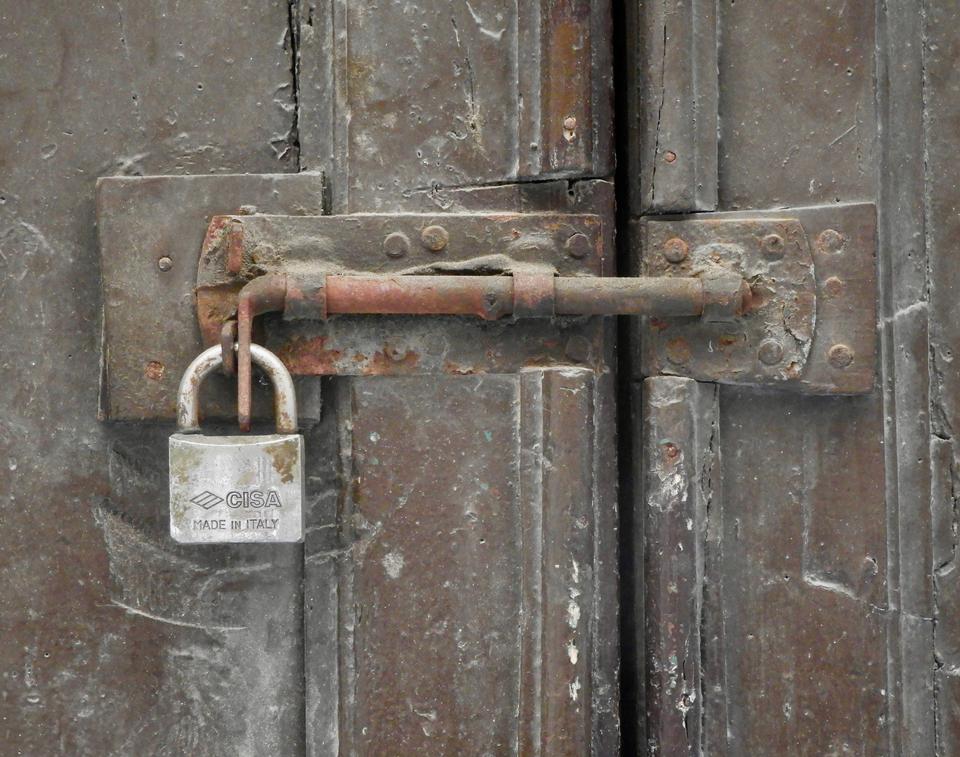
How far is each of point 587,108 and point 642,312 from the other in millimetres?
206

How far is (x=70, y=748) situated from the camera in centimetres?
86

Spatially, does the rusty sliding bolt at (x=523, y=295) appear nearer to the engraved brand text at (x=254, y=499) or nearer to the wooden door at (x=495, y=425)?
the wooden door at (x=495, y=425)

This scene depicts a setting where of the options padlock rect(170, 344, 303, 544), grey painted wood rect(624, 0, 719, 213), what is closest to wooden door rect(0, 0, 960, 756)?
grey painted wood rect(624, 0, 719, 213)

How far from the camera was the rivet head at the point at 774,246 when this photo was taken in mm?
804

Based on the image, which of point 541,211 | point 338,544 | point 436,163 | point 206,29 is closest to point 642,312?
point 541,211

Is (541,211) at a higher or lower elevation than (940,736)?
higher

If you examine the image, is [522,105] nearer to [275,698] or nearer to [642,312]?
[642,312]

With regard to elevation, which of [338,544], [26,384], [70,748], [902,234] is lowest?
[70,748]

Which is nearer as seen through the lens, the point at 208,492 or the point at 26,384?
the point at 208,492

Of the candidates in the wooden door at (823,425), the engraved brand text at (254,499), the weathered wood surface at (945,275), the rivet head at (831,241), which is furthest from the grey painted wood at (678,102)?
the engraved brand text at (254,499)

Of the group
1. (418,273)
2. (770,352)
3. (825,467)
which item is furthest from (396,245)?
(825,467)

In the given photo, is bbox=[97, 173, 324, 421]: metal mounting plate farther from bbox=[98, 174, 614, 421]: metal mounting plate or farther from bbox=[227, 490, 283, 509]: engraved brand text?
bbox=[227, 490, 283, 509]: engraved brand text

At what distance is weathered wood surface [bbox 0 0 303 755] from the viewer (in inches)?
33.1

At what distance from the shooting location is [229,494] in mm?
724
